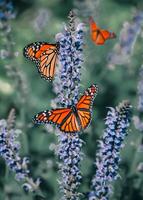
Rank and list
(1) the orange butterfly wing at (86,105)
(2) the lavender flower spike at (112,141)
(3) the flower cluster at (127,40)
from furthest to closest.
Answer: (3) the flower cluster at (127,40)
(1) the orange butterfly wing at (86,105)
(2) the lavender flower spike at (112,141)

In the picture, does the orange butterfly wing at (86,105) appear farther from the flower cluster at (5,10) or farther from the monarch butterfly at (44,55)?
the flower cluster at (5,10)

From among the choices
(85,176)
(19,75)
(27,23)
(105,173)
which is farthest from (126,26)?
(27,23)

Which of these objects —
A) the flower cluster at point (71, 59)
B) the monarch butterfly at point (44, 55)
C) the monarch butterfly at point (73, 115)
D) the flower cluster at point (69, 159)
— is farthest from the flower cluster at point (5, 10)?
the flower cluster at point (69, 159)

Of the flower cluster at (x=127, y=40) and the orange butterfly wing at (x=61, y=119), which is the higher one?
the flower cluster at (x=127, y=40)

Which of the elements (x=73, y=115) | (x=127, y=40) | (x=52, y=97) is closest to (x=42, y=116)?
(x=73, y=115)

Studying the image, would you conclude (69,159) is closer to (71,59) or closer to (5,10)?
(71,59)

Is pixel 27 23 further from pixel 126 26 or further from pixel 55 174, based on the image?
pixel 55 174
